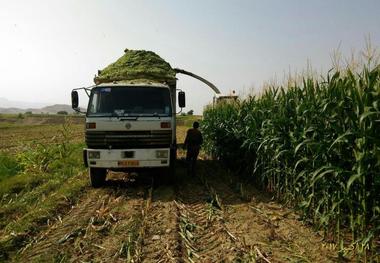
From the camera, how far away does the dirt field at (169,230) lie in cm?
526

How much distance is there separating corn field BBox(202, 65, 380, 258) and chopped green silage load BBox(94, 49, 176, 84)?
3718 mm

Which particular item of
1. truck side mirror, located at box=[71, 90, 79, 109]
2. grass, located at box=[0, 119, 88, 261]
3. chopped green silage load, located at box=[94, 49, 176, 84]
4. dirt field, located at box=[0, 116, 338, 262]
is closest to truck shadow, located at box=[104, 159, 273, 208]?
dirt field, located at box=[0, 116, 338, 262]

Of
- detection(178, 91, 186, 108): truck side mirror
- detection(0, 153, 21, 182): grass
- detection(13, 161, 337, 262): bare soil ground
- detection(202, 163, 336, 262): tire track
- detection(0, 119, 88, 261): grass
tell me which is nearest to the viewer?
detection(202, 163, 336, 262): tire track

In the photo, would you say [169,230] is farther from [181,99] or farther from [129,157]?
[181,99]

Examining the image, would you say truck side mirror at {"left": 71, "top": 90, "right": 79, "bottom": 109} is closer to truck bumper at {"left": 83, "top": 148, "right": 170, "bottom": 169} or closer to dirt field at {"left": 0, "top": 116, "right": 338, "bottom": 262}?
truck bumper at {"left": 83, "top": 148, "right": 170, "bottom": 169}

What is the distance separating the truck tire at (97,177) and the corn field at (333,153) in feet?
12.9

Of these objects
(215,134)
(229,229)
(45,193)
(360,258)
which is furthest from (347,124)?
(215,134)

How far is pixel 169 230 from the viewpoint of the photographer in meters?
6.36

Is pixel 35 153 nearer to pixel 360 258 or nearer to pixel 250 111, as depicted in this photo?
pixel 250 111

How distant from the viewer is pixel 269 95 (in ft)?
29.8

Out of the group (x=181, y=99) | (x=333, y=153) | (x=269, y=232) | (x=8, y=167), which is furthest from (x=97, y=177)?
(x=333, y=153)

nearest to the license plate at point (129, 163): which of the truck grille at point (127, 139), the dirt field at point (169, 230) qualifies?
the truck grille at point (127, 139)

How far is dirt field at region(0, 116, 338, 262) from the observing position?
526 centimetres

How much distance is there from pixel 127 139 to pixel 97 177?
4.88 ft
